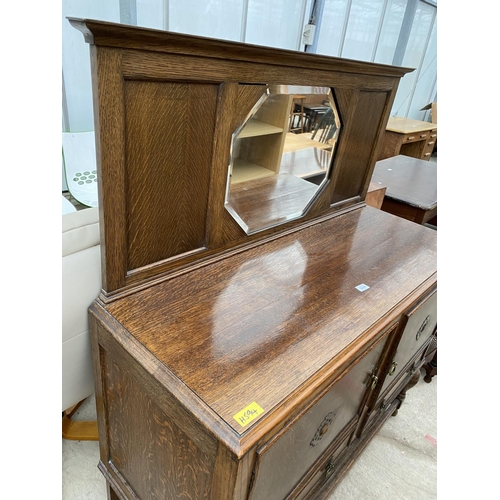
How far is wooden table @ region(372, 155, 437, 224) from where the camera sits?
198 cm

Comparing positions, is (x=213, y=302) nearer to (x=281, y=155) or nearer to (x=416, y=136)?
(x=281, y=155)

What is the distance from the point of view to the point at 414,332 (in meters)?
1.07

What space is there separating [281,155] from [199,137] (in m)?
0.34

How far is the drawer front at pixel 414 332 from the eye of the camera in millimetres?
953

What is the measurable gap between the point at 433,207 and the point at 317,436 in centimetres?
155

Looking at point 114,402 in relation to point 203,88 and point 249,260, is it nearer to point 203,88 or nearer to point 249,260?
point 249,260

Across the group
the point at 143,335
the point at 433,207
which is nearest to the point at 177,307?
the point at 143,335

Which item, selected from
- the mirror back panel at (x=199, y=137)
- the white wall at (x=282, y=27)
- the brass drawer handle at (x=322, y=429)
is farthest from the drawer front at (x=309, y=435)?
the white wall at (x=282, y=27)

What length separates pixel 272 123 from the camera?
923 mm

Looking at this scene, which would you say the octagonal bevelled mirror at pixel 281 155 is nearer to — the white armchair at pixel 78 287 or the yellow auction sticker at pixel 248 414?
the white armchair at pixel 78 287

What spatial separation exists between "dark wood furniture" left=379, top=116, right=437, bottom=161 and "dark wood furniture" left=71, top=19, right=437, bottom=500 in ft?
10.8

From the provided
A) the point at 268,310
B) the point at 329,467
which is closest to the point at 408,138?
the point at 329,467

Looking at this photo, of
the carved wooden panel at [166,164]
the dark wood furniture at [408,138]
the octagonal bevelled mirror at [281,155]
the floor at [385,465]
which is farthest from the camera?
the dark wood furniture at [408,138]

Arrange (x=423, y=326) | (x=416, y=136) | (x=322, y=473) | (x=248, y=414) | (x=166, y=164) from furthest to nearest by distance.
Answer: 1. (x=416, y=136)
2. (x=423, y=326)
3. (x=322, y=473)
4. (x=166, y=164)
5. (x=248, y=414)
